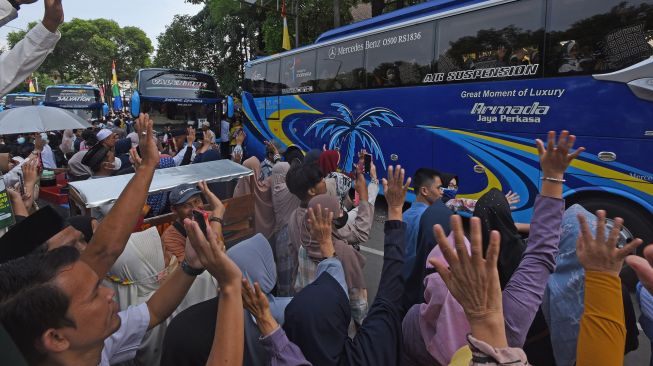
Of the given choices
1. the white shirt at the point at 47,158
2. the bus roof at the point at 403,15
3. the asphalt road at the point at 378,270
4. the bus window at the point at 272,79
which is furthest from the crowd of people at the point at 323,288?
the bus window at the point at 272,79

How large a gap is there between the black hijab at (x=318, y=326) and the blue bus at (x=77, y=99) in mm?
21395

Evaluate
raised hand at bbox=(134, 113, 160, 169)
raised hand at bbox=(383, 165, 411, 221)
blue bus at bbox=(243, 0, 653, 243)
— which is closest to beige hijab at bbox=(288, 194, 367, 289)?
raised hand at bbox=(383, 165, 411, 221)

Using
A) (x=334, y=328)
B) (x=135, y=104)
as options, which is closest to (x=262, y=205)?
(x=334, y=328)

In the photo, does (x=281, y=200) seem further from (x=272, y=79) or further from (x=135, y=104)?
(x=135, y=104)

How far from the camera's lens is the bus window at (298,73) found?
29.2ft

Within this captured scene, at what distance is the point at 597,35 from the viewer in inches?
176

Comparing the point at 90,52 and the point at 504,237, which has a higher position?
the point at 90,52

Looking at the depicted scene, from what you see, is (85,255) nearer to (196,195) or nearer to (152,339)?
(152,339)

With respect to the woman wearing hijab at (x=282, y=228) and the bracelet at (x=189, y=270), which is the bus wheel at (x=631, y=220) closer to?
the woman wearing hijab at (x=282, y=228)

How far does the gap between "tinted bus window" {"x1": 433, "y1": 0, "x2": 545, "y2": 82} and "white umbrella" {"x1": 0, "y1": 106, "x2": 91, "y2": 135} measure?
549 centimetres

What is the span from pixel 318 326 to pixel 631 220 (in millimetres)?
4355

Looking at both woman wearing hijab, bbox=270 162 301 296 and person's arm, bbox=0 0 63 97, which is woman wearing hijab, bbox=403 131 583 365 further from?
person's arm, bbox=0 0 63 97

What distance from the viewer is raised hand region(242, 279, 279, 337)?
1479 mm

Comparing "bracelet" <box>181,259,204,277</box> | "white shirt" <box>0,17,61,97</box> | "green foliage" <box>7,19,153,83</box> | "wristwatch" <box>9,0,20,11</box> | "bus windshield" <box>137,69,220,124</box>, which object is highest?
"green foliage" <box>7,19,153,83</box>
